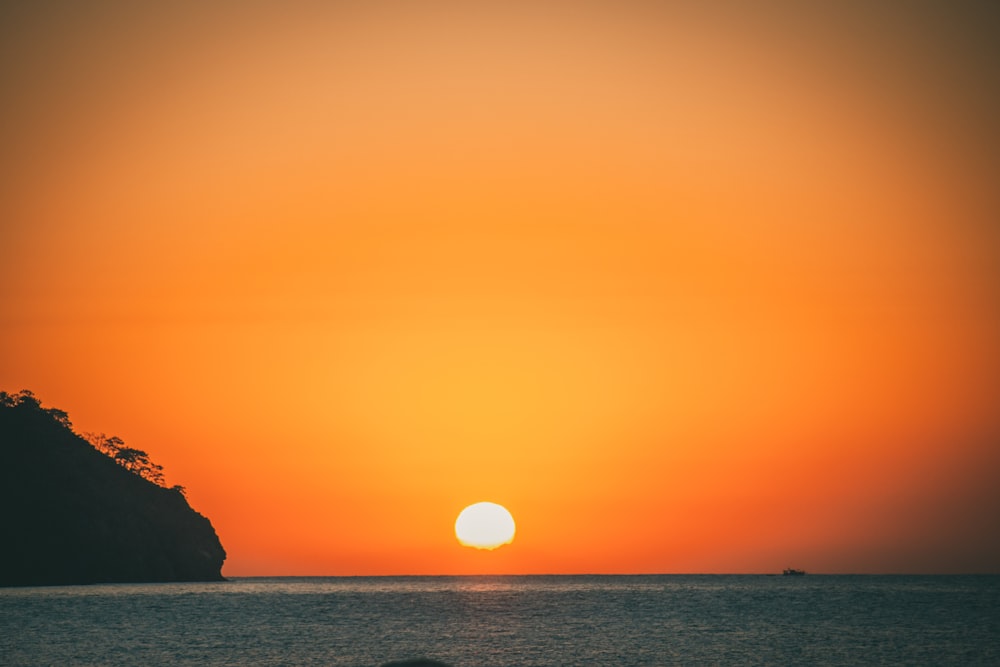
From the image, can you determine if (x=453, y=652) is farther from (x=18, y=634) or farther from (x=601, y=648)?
(x=18, y=634)

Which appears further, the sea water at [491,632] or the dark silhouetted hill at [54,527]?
the dark silhouetted hill at [54,527]

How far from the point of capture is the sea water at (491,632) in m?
72.0

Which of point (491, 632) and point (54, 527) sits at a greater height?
point (54, 527)

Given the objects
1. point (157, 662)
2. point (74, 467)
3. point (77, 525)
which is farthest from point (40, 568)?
point (157, 662)

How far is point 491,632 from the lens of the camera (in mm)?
92188

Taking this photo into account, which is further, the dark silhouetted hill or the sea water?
the dark silhouetted hill

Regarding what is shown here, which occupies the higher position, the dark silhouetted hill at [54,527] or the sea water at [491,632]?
the dark silhouetted hill at [54,527]

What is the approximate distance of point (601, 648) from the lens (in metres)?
77.8

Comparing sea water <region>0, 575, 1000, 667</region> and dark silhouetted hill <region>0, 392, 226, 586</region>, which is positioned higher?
dark silhouetted hill <region>0, 392, 226, 586</region>

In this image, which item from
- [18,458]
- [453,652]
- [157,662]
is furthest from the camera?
[18,458]

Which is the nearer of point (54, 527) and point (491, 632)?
point (491, 632)

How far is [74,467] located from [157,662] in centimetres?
14440

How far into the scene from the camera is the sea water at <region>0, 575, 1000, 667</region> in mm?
72000

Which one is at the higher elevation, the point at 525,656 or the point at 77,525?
the point at 77,525
